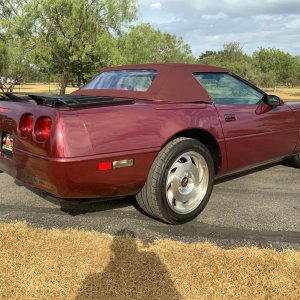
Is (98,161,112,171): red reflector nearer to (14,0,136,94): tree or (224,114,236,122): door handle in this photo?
(224,114,236,122): door handle

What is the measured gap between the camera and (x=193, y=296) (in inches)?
92.9

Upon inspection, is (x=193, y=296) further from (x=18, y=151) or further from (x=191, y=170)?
(x=18, y=151)

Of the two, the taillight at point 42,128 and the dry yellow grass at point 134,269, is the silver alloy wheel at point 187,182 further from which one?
the taillight at point 42,128

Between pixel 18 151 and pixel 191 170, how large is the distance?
151 cm

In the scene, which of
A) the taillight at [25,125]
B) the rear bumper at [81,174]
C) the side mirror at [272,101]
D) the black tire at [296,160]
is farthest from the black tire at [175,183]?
the black tire at [296,160]

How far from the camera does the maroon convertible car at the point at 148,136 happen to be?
2828mm

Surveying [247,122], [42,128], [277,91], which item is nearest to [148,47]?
[277,91]

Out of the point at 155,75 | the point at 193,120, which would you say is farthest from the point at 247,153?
the point at 155,75

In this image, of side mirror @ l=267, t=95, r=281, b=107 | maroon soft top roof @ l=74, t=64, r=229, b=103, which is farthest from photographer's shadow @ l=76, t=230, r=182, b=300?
side mirror @ l=267, t=95, r=281, b=107

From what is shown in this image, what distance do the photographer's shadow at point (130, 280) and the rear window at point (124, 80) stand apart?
1.71 metres

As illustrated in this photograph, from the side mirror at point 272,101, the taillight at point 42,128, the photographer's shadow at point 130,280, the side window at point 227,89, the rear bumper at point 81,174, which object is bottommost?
the photographer's shadow at point 130,280

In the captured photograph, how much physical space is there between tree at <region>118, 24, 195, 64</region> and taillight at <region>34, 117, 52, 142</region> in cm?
1896

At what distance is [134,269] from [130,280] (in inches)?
5.6

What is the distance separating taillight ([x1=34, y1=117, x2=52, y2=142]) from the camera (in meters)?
2.84
